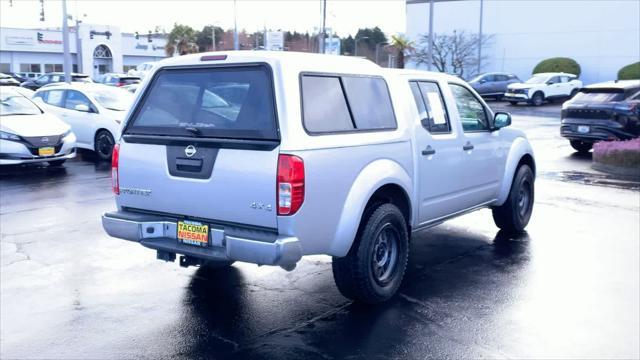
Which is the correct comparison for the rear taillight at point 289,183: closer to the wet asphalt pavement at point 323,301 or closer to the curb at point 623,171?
the wet asphalt pavement at point 323,301

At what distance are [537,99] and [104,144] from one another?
27.4m

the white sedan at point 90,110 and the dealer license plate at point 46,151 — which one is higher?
the white sedan at point 90,110

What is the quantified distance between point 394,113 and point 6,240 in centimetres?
486

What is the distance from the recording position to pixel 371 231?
5176 mm

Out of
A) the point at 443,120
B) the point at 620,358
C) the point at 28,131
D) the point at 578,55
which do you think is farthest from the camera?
the point at 578,55

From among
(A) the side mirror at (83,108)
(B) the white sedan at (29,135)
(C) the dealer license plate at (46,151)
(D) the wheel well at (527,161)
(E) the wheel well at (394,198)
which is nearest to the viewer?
(E) the wheel well at (394,198)

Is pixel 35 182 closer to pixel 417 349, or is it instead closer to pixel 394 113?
pixel 394 113

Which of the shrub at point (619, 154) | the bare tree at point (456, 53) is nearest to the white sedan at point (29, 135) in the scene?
the shrub at point (619, 154)

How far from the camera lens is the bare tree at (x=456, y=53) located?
4772 cm

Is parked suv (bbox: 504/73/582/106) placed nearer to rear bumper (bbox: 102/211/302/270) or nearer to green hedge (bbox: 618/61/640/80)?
green hedge (bbox: 618/61/640/80)

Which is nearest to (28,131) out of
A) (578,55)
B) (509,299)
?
(509,299)

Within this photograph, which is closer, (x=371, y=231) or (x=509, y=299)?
(x=371, y=231)

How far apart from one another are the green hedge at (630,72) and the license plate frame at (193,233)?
37676mm

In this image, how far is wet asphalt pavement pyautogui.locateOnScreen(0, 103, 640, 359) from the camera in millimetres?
4641
